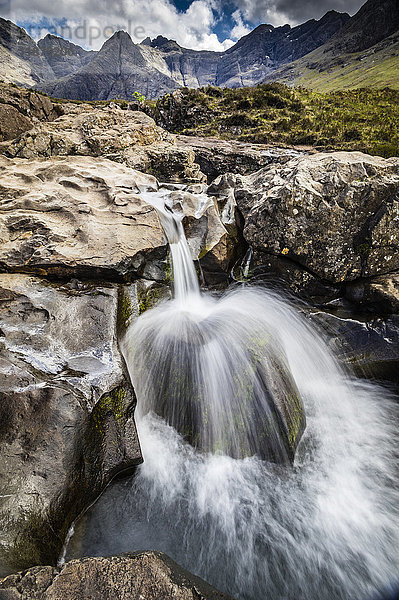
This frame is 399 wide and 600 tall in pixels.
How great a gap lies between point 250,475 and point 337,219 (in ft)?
19.8

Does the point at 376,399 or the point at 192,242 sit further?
the point at 192,242

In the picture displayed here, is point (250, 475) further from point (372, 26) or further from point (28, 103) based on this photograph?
point (372, 26)

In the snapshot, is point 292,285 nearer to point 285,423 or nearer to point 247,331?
point 247,331

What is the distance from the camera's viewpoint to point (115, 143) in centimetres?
1380

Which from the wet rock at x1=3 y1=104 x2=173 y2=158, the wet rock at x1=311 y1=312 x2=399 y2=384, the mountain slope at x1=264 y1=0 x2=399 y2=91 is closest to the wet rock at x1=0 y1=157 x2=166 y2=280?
the wet rock at x1=3 y1=104 x2=173 y2=158

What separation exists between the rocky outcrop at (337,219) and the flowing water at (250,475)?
1.85 metres

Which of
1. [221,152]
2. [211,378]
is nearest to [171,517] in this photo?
[211,378]

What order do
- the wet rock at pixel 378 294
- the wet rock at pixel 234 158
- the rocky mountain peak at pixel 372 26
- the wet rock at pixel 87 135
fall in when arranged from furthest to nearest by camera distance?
the rocky mountain peak at pixel 372 26
the wet rock at pixel 234 158
the wet rock at pixel 87 135
the wet rock at pixel 378 294

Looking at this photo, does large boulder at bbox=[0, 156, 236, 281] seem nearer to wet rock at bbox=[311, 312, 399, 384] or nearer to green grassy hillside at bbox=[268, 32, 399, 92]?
wet rock at bbox=[311, 312, 399, 384]

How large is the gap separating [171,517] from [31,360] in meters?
3.23

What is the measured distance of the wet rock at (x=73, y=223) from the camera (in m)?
5.88

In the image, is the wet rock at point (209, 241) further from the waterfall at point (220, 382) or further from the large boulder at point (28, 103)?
the large boulder at point (28, 103)

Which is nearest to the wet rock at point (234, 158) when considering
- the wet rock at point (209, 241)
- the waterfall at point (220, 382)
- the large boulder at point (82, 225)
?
the large boulder at point (82, 225)

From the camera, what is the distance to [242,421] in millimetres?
4797
